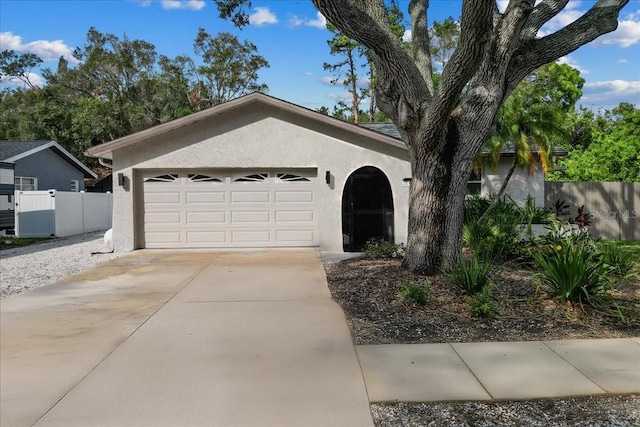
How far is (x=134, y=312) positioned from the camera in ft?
21.9

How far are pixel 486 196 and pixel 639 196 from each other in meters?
5.16

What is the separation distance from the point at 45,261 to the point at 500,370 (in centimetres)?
1108

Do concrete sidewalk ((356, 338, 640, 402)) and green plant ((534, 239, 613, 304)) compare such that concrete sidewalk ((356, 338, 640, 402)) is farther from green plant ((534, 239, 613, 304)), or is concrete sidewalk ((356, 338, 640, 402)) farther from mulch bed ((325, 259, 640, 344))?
green plant ((534, 239, 613, 304))

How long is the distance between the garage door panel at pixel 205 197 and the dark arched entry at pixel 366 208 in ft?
11.3

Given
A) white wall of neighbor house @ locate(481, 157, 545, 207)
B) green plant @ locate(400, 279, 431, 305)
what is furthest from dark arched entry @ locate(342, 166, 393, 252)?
green plant @ locate(400, 279, 431, 305)

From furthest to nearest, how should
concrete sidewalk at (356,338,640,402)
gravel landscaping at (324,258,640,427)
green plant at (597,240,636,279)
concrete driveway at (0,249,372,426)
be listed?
green plant at (597,240,636,279) < concrete sidewalk at (356,338,640,402) < concrete driveway at (0,249,372,426) < gravel landscaping at (324,258,640,427)

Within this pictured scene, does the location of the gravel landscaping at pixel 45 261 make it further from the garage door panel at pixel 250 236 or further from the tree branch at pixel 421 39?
the tree branch at pixel 421 39

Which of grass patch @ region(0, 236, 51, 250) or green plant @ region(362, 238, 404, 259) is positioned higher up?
green plant @ region(362, 238, 404, 259)

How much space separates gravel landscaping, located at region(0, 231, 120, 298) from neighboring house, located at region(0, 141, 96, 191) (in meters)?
7.51

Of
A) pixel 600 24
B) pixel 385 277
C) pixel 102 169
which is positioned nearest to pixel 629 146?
pixel 600 24

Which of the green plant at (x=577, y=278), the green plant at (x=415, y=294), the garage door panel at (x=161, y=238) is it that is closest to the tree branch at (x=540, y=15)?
the green plant at (x=577, y=278)

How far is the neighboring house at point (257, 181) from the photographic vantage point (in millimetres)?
12852

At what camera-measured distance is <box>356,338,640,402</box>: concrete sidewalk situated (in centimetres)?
405

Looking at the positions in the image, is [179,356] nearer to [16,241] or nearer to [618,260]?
[618,260]
